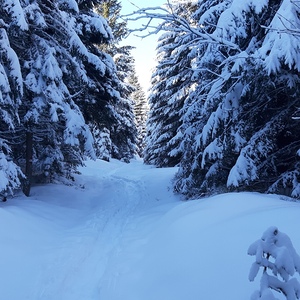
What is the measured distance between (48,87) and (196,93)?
460 centimetres

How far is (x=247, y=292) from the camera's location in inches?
116

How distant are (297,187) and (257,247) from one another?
15.6 ft

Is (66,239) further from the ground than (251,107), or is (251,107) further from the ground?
(251,107)

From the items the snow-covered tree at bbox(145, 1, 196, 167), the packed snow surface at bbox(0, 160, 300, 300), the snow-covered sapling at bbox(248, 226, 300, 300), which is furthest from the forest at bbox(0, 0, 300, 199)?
the snow-covered tree at bbox(145, 1, 196, 167)

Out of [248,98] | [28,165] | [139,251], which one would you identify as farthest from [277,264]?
[28,165]

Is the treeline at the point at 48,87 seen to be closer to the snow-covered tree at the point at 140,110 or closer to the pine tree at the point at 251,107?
the pine tree at the point at 251,107

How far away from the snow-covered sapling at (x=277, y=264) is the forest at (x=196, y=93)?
2.65 meters

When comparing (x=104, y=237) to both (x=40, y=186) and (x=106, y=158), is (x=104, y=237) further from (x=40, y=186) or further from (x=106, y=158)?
(x=106, y=158)

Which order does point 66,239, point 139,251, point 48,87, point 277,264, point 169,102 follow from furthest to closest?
point 169,102
point 48,87
point 66,239
point 139,251
point 277,264

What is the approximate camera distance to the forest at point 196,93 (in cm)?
547

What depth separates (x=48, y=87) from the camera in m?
8.61

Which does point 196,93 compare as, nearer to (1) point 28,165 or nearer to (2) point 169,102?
(1) point 28,165

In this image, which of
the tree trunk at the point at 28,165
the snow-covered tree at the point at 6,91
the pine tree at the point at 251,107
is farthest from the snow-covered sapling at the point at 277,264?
the tree trunk at the point at 28,165

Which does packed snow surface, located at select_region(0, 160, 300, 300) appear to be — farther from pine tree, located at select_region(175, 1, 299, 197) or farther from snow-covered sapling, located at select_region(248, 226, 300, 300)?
pine tree, located at select_region(175, 1, 299, 197)
